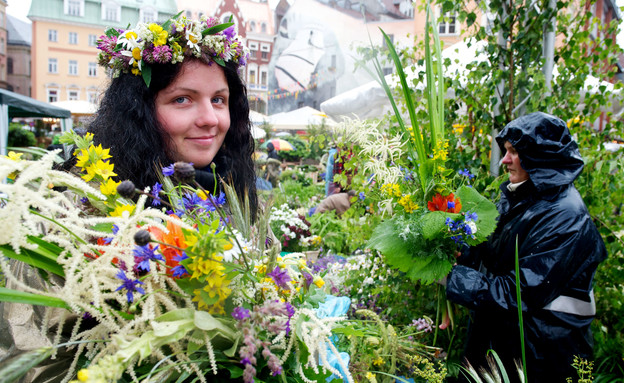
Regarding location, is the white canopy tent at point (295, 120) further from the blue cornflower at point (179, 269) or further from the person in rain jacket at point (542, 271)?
the blue cornflower at point (179, 269)

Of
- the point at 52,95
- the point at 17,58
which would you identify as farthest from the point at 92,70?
the point at 17,58

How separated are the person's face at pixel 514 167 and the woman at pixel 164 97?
4.94 feet

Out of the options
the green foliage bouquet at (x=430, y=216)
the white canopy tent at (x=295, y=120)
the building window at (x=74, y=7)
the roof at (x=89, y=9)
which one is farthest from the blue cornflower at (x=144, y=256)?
the building window at (x=74, y=7)

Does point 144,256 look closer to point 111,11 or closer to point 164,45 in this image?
point 164,45

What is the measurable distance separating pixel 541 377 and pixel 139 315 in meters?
2.00

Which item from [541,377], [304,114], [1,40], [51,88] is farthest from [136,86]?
[1,40]

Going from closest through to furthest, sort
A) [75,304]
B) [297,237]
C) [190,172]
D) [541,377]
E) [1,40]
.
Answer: [75,304], [190,172], [541,377], [297,237], [1,40]

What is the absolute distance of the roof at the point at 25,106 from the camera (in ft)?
28.0

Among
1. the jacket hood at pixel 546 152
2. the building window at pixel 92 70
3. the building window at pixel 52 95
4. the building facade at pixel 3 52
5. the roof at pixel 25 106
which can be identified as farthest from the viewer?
the building facade at pixel 3 52

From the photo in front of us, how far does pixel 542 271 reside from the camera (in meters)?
1.93

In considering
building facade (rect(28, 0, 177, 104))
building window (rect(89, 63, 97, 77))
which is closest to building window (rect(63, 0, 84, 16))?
building facade (rect(28, 0, 177, 104))

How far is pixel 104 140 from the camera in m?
1.59

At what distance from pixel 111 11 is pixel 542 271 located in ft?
147

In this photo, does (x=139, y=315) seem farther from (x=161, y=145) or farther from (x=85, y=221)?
(x=161, y=145)
